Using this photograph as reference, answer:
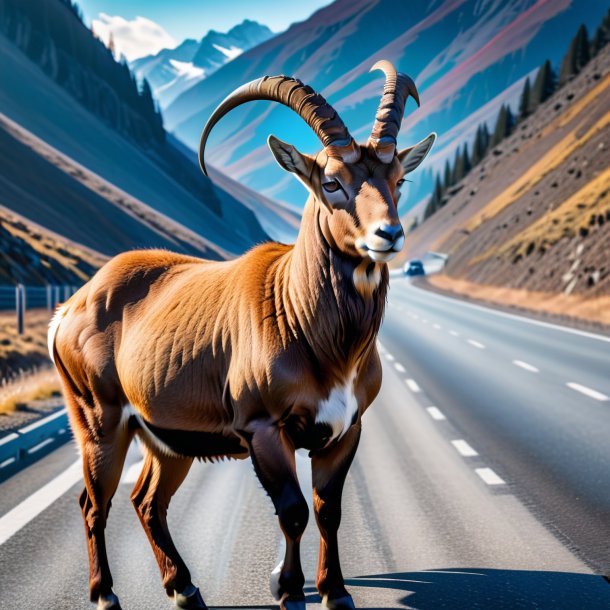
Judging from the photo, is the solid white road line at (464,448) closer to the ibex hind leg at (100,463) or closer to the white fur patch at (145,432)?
the white fur patch at (145,432)

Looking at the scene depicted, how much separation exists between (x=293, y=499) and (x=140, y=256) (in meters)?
2.14

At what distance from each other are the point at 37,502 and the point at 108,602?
251cm

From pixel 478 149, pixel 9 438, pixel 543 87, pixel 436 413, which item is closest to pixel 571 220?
pixel 436 413

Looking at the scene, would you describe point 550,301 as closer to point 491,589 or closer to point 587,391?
point 587,391

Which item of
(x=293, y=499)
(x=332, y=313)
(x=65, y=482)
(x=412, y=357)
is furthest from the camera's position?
(x=412, y=357)

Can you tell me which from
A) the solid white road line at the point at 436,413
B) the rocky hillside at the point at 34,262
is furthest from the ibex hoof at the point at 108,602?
the rocky hillside at the point at 34,262

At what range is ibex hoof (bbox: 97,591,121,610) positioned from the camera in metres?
4.38

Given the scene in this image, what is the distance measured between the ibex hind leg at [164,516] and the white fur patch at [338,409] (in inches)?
47.2

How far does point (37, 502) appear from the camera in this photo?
6.68 meters

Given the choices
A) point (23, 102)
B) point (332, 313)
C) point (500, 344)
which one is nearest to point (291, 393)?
point (332, 313)

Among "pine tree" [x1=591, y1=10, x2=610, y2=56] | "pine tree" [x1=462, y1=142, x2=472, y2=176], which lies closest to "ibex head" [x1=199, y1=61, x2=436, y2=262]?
"pine tree" [x1=591, y1=10, x2=610, y2=56]

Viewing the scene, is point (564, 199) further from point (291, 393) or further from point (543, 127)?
point (291, 393)

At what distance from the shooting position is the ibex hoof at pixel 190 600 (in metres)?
4.39

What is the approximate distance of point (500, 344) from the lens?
21.2 meters
